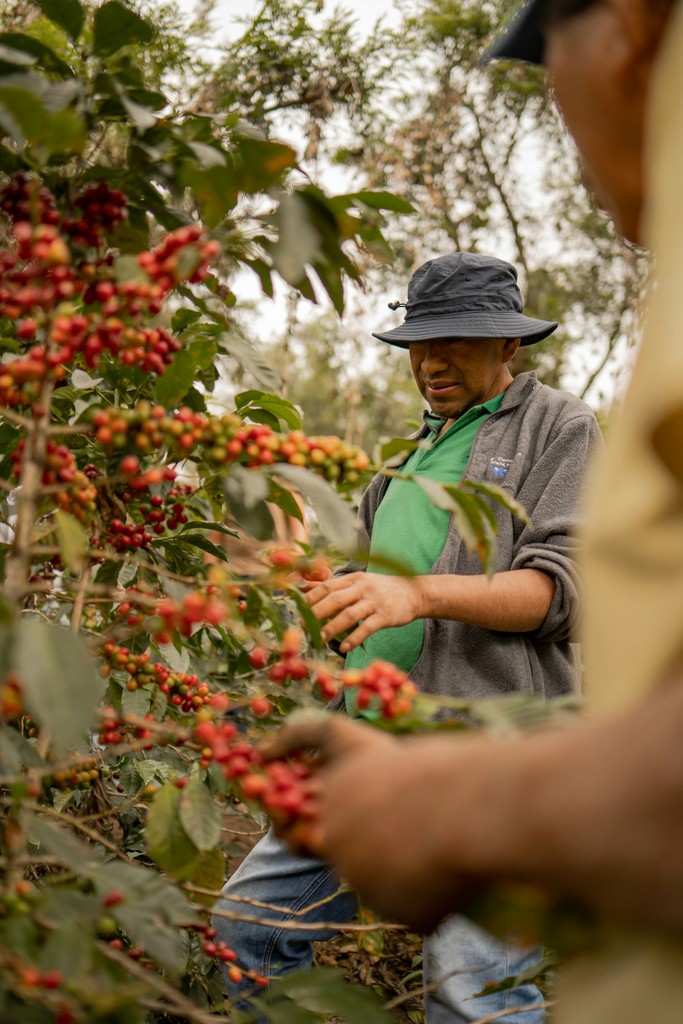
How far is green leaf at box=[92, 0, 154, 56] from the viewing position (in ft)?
3.71

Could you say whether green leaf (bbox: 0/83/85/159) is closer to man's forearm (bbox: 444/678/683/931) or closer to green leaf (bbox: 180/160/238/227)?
green leaf (bbox: 180/160/238/227)

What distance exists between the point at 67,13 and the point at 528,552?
4.14ft

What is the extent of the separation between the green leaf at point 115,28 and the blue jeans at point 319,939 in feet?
4.84

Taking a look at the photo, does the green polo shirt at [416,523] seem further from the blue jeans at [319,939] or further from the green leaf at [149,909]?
the green leaf at [149,909]

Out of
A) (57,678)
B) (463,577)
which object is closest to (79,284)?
(57,678)

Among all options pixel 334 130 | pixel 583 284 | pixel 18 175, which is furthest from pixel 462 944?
pixel 583 284

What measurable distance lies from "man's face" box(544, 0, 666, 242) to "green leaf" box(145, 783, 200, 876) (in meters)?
0.87

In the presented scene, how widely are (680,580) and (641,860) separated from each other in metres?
0.18

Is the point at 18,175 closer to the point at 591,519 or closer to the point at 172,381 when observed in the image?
the point at 172,381

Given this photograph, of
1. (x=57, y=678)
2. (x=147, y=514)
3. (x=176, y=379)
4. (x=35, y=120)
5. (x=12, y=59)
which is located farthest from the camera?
(x=147, y=514)

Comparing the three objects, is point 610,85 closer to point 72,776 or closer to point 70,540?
point 70,540

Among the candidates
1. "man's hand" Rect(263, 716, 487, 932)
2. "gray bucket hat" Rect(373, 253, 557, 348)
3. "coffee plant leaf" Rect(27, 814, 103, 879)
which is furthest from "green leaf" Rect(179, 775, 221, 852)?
"gray bucket hat" Rect(373, 253, 557, 348)

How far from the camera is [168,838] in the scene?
1098 millimetres

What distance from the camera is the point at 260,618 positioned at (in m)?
1.33
